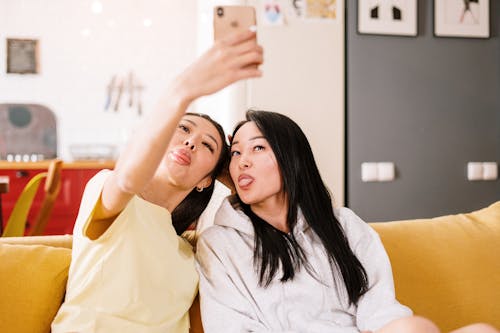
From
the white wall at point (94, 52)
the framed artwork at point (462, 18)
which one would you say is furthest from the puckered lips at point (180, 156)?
the white wall at point (94, 52)

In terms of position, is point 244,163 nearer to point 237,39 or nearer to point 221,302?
point 221,302

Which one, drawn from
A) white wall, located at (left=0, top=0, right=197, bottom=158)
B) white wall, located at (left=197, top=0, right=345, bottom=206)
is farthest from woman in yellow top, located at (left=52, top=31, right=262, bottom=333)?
white wall, located at (left=0, top=0, right=197, bottom=158)

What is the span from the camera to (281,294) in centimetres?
139

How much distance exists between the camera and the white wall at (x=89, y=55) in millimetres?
4816

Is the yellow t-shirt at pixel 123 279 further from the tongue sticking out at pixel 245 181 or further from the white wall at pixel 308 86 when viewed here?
the white wall at pixel 308 86

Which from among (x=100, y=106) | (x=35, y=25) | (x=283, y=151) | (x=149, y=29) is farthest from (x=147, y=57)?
(x=283, y=151)

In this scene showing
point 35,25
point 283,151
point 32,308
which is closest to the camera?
point 32,308

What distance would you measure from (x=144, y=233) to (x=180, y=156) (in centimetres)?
32

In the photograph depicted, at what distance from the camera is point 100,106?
491 cm

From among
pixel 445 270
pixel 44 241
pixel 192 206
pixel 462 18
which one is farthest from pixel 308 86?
pixel 44 241

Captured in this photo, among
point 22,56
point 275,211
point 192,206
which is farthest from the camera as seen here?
point 22,56

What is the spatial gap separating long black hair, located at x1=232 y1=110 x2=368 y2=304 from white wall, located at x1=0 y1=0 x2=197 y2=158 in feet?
11.8

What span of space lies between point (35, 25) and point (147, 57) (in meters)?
1.04

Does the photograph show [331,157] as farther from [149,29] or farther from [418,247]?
[149,29]
